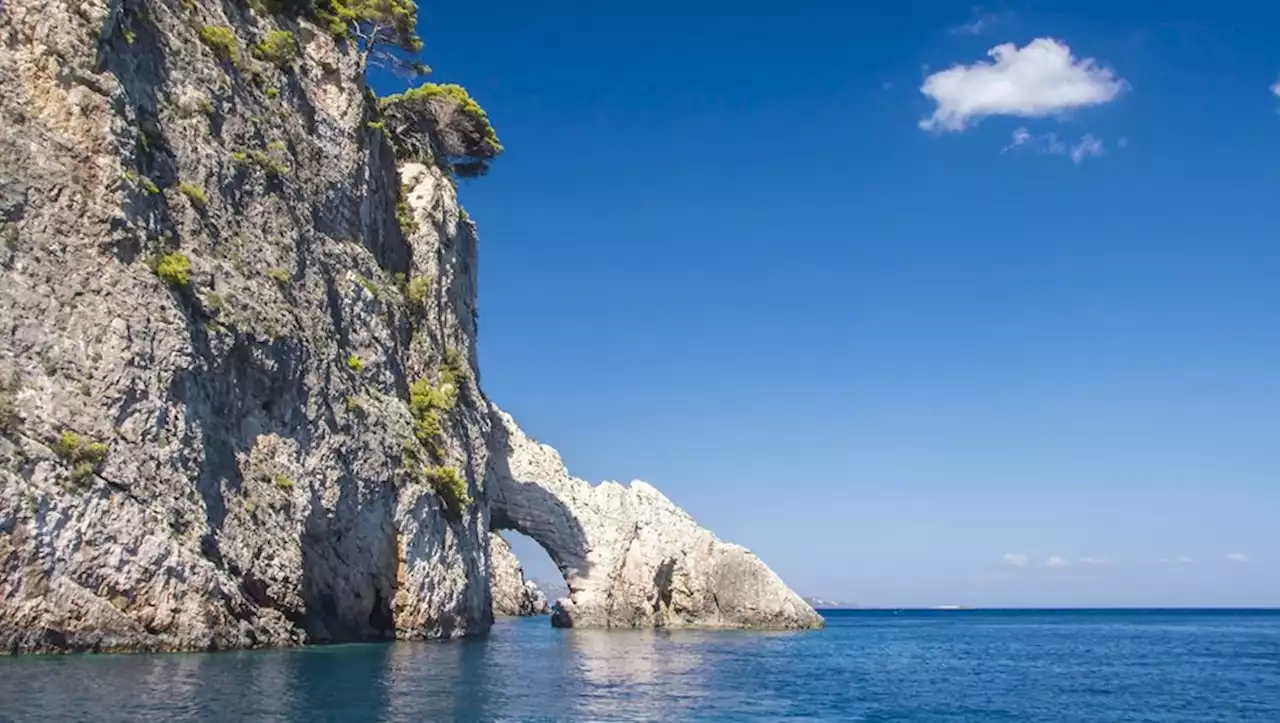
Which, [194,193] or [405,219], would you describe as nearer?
[194,193]

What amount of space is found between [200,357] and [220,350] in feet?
4.06

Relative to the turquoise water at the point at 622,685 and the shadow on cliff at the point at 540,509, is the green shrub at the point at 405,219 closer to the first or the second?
the shadow on cliff at the point at 540,509

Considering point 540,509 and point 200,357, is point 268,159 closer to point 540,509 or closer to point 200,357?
point 200,357

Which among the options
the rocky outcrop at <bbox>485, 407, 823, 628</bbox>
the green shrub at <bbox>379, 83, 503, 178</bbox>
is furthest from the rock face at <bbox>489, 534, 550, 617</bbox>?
the green shrub at <bbox>379, 83, 503, 178</bbox>

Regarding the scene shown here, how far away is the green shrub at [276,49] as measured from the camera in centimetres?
4909

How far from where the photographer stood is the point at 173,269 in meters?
38.0

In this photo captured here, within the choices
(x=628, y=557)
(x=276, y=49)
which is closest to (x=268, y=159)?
(x=276, y=49)

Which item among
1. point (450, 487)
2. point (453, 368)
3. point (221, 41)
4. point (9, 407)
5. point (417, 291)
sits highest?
point (221, 41)

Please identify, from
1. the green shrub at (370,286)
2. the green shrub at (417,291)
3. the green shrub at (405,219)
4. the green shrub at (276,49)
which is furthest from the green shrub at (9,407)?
the green shrub at (405,219)

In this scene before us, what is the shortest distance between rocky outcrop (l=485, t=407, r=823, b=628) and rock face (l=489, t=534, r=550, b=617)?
38.7 meters

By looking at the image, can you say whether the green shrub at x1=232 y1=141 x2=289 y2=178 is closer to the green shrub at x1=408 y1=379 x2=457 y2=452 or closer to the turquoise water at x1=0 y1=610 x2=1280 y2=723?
the green shrub at x1=408 y1=379 x2=457 y2=452

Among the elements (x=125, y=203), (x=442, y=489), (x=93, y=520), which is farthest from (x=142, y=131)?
(x=442, y=489)

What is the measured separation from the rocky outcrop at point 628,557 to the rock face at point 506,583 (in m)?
38.7

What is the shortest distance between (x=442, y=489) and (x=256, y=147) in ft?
56.0
